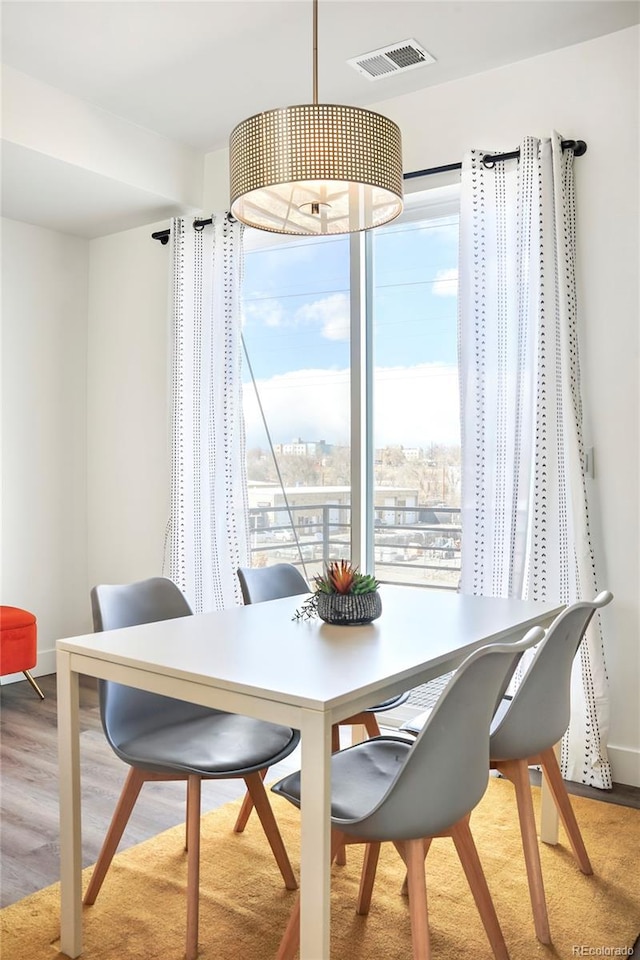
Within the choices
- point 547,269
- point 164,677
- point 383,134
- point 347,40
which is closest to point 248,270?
point 347,40

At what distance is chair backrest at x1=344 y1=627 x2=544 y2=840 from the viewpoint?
4.99 ft

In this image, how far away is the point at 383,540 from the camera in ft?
12.8

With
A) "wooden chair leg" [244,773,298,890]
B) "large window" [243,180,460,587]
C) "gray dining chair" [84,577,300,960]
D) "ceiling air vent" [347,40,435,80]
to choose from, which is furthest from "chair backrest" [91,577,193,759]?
"ceiling air vent" [347,40,435,80]

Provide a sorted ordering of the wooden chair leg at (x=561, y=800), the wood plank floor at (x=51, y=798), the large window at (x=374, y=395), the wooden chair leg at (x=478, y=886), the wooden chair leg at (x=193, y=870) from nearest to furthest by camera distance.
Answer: the wooden chair leg at (x=478, y=886), the wooden chair leg at (x=193, y=870), the wooden chair leg at (x=561, y=800), the wood plank floor at (x=51, y=798), the large window at (x=374, y=395)

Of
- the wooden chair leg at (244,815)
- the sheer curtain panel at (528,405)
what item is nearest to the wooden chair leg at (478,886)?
the wooden chair leg at (244,815)

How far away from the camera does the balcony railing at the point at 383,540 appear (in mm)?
3758

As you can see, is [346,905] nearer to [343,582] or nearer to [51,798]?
[343,582]

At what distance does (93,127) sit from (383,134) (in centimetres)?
218

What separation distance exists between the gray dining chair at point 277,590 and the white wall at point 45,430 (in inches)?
84.8

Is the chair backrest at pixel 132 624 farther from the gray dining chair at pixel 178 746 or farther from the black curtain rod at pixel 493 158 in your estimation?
the black curtain rod at pixel 493 158

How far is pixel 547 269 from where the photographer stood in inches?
121

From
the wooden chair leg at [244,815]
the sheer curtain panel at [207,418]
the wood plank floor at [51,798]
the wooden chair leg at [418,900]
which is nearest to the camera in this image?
the wooden chair leg at [418,900]

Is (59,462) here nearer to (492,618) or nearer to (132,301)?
(132,301)

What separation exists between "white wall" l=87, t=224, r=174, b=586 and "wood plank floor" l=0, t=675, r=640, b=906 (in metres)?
1.19
